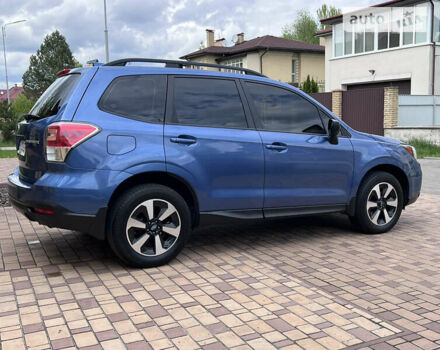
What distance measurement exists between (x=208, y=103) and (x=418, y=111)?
20013mm

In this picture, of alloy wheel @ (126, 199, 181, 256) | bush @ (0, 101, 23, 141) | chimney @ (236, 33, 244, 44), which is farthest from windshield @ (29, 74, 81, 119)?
chimney @ (236, 33, 244, 44)

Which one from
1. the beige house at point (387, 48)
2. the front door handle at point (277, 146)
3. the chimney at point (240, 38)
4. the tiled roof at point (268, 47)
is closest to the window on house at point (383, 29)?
the beige house at point (387, 48)

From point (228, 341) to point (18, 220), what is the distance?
4471 millimetres

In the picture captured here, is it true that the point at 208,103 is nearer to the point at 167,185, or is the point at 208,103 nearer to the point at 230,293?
the point at 167,185

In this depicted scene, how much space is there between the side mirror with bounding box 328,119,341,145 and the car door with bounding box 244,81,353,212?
48 mm

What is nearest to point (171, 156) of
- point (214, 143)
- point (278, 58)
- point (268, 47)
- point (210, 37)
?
point (214, 143)

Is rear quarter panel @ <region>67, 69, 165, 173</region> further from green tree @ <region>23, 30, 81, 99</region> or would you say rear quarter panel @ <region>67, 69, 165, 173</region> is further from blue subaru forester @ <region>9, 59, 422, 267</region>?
green tree @ <region>23, 30, 81, 99</region>

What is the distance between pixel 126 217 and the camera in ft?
14.2

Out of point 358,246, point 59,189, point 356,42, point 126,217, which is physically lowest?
point 358,246

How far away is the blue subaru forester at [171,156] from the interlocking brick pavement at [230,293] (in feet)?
1.42

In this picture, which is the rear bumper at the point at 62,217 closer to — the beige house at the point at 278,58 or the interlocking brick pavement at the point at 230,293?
the interlocking brick pavement at the point at 230,293

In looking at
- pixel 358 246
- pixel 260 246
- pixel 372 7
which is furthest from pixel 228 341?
pixel 372 7

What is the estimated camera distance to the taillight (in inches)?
164

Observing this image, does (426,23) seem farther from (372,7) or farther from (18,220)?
(18,220)
